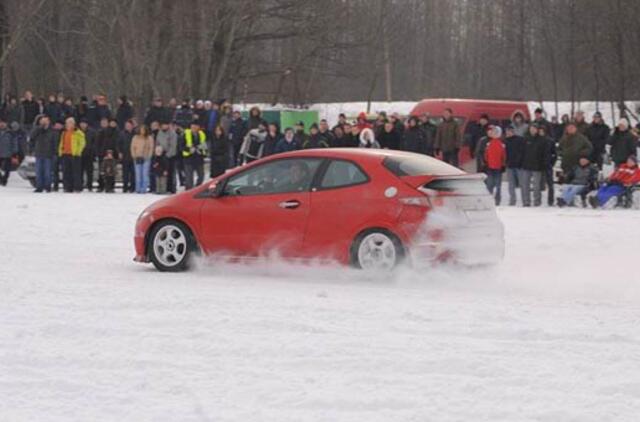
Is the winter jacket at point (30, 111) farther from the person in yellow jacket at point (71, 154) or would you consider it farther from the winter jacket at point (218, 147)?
the winter jacket at point (218, 147)

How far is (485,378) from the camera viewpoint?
855 cm

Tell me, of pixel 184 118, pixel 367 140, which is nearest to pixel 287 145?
pixel 367 140

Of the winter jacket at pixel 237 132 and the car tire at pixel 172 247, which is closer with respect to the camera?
the car tire at pixel 172 247

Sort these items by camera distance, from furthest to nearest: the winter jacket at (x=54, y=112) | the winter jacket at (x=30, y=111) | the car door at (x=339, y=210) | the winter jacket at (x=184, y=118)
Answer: the winter jacket at (x=30, y=111)
the winter jacket at (x=54, y=112)
the winter jacket at (x=184, y=118)
the car door at (x=339, y=210)

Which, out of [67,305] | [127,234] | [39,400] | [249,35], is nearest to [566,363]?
[39,400]

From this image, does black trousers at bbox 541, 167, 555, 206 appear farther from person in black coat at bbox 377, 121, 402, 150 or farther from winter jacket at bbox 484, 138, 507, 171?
person in black coat at bbox 377, 121, 402, 150

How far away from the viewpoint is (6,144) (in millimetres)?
31531

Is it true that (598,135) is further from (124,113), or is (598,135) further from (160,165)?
(124,113)

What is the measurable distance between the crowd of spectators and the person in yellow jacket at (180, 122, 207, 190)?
22 millimetres

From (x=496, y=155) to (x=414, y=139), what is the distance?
2.93 metres

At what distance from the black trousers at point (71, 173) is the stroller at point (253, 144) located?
380cm

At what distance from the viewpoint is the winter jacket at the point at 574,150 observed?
27406mm

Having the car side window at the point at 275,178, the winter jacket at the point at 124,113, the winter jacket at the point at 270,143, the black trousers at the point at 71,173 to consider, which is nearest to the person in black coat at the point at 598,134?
the winter jacket at the point at 270,143

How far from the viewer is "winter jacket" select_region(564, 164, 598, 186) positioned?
88.6 ft
